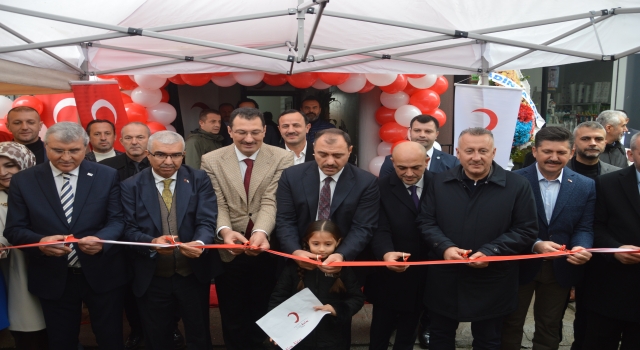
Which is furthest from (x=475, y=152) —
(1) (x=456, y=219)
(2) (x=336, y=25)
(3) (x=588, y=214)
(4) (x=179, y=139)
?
(2) (x=336, y=25)

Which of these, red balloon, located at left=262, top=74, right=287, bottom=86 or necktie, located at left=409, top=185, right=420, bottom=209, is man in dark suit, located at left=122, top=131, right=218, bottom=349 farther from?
red balloon, located at left=262, top=74, right=287, bottom=86

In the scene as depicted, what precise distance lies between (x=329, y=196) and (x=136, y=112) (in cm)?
398

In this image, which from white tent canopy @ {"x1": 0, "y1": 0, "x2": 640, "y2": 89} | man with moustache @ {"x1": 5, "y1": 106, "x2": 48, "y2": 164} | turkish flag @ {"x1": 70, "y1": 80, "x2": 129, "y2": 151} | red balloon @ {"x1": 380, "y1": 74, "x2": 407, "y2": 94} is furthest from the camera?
red balloon @ {"x1": 380, "y1": 74, "x2": 407, "y2": 94}

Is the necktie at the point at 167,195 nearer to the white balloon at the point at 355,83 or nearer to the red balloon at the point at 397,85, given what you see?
the white balloon at the point at 355,83

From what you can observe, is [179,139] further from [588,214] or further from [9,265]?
[588,214]

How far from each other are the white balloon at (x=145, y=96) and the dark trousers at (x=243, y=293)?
3.66m

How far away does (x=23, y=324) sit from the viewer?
3498 millimetres

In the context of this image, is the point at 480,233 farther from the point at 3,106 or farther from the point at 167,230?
the point at 3,106

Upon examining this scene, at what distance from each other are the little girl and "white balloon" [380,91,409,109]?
407cm

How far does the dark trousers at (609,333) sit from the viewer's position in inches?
135

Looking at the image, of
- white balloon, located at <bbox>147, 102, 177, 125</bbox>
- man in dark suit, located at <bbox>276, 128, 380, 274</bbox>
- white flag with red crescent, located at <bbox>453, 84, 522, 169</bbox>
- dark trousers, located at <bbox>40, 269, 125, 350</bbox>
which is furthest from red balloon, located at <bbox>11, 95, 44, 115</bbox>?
white flag with red crescent, located at <bbox>453, 84, 522, 169</bbox>

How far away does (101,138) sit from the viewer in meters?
4.59

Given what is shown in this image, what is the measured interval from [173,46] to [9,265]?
130 inches

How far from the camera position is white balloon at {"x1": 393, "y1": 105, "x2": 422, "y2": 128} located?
22.4ft
